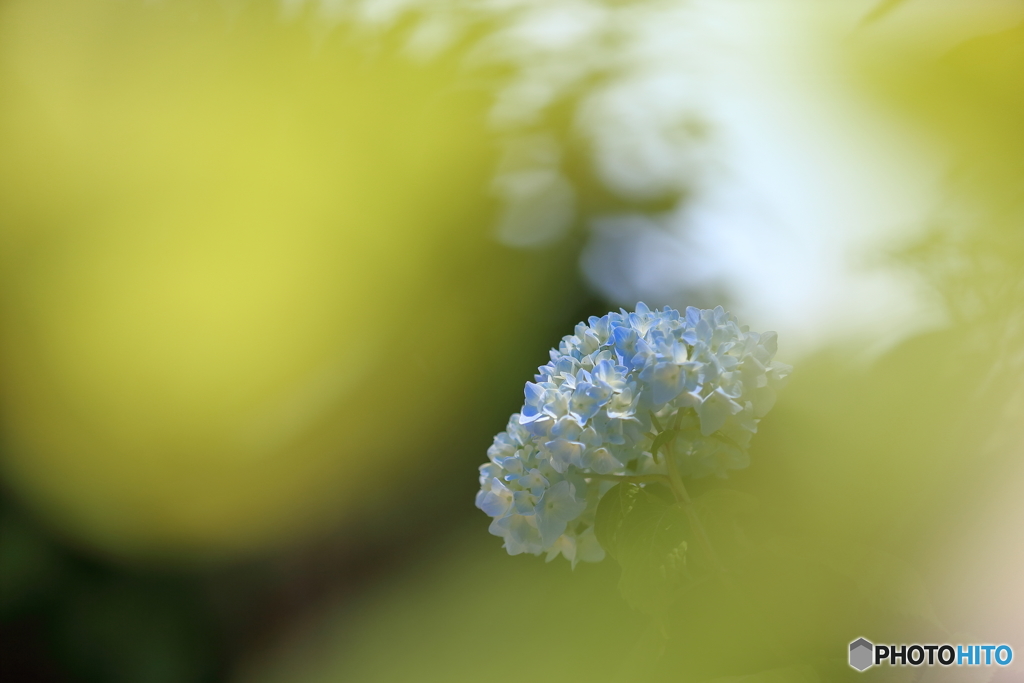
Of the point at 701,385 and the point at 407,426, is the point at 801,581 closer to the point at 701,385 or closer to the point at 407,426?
the point at 701,385

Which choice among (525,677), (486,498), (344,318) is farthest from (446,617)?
(486,498)

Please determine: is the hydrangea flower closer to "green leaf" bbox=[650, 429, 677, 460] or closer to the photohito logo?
"green leaf" bbox=[650, 429, 677, 460]

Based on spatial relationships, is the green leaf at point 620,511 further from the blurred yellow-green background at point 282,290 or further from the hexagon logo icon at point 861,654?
the blurred yellow-green background at point 282,290

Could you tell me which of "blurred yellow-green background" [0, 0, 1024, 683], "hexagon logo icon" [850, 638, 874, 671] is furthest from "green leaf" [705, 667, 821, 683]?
"blurred yellow-green background" [0, 0, 1024, 683]

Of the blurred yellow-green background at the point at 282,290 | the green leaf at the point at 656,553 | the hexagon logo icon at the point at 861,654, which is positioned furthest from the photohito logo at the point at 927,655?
A: the blurred yellow-green background at the point at 282,290

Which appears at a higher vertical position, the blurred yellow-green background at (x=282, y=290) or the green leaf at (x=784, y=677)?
the blurred yellow-green background at (x=282, y=290)

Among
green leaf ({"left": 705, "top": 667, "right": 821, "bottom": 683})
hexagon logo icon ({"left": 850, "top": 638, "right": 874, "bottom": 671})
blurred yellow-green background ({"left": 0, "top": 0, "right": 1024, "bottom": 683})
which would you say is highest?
blurred yellow-green background ({"left": 0, "top": 0, "right": 1024, "bottom": 683})
